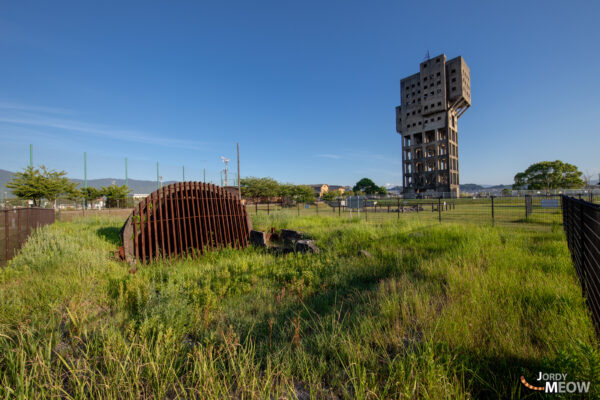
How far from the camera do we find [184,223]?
8539 millimetres

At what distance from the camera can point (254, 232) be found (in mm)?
10320

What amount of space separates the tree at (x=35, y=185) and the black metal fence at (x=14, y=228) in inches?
1103

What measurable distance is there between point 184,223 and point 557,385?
8993 millimetres

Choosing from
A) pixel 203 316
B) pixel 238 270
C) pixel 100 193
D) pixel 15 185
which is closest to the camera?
pixel 203 316

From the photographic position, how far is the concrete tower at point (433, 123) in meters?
67.8

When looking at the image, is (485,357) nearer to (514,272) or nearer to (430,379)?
(430,379)

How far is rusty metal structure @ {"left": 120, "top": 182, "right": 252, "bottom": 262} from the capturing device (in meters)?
7.55

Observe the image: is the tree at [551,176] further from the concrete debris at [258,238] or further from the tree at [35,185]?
the tree at [35,185]

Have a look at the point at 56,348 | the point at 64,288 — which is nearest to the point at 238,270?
the point at 64,288

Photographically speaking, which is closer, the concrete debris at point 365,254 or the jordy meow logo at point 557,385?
the jordy meow logo at point 557,385

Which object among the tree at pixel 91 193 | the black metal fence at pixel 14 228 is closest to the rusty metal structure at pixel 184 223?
the black metal fence at pixel 14 228

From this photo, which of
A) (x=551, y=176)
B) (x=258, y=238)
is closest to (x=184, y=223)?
(x=258, y=238)

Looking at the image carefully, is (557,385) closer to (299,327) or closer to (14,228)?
(299,327)

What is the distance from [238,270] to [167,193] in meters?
4.17
